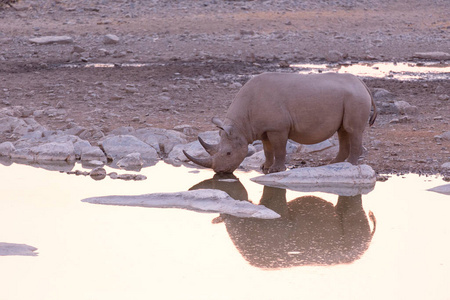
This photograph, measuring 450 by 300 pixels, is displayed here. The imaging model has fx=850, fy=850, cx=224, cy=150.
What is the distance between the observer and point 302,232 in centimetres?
763

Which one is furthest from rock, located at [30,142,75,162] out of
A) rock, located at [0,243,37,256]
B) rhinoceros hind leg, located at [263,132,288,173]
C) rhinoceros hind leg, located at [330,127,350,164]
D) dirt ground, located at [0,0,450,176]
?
rock, located at [0,243,37,256]

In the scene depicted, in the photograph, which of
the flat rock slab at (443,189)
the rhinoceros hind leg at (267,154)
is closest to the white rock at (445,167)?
the flat rock slab at (443,189)

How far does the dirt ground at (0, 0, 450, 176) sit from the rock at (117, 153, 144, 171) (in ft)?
5.48

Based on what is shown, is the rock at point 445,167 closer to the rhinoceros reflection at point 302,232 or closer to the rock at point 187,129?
the rhinoceros reflection at point 302,232

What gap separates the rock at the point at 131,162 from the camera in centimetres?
1012

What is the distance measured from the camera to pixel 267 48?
20.4 m

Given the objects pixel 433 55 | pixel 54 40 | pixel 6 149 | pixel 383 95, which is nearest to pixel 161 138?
pixel 6 149

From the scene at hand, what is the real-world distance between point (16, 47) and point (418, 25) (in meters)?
11.2

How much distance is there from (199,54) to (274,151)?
401 inches

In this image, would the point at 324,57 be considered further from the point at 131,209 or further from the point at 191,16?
the point at 131,209

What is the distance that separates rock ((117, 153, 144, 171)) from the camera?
1012 cm

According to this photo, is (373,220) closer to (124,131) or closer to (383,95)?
(124,131)

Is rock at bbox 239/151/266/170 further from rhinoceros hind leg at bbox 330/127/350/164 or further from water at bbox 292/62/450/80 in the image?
water at bbox 292/62/450/80

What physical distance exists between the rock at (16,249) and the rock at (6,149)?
369 centimetres
